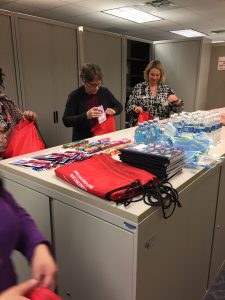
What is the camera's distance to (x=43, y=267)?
81 centimetres

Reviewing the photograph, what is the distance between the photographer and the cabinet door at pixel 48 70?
314 cm

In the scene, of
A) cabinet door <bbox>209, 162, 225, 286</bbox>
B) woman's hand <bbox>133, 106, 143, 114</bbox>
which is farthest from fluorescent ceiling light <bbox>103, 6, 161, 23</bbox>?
cabinet door <bbox>209, 162, 225, 286</bbox>

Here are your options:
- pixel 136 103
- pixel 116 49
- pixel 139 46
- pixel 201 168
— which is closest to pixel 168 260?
pixel 201 168

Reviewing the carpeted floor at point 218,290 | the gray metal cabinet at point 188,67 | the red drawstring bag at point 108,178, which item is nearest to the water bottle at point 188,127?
the red drawstring bag at point 108,178

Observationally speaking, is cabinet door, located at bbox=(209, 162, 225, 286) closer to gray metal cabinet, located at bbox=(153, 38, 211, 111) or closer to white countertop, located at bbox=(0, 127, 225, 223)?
white countertop, located at bbox=(0, 127, 225, 223)

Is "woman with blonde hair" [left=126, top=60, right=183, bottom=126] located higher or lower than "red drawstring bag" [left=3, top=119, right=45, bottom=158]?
higher

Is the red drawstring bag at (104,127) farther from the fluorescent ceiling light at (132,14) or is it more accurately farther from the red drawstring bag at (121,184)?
the fluorescent ceiling light at (132,14)

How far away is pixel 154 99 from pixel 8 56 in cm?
169

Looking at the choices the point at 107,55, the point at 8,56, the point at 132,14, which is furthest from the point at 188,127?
the point at 132,14

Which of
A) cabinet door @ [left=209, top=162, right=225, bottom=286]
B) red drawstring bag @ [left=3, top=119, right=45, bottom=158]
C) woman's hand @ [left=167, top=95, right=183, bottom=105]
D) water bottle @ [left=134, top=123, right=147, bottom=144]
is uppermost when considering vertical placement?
woman's hand @ [left=167, top=95, right=183, bottom=105]

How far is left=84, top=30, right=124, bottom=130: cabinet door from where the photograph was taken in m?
3.77

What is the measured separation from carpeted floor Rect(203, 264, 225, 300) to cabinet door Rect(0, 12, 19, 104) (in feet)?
8.76

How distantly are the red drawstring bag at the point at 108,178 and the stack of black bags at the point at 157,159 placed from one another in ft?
0.12

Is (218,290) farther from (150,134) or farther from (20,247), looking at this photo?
(20,247)
